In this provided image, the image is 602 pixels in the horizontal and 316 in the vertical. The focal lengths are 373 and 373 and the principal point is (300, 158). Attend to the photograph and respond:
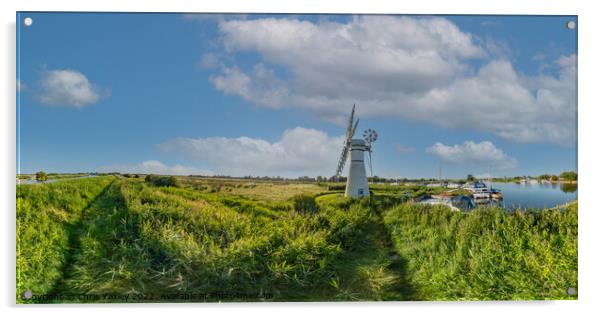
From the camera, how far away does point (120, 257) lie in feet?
13.2

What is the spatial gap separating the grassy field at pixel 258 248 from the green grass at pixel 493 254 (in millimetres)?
12

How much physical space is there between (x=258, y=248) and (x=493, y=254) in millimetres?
2618

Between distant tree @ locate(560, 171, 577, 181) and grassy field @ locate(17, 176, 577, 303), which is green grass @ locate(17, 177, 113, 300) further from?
distant tree @ locate(560, 171, 577, 181)

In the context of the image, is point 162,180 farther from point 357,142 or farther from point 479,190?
point 479,190

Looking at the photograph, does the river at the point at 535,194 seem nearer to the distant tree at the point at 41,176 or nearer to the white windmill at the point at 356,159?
the white windmill at the point at 356,159

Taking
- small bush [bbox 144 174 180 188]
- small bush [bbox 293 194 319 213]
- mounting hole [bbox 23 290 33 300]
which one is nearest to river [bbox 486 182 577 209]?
small bush [bbox 293 194 319 213]

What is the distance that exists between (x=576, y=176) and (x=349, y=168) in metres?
2.62

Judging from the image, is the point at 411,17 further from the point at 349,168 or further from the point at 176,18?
the point at 176,18

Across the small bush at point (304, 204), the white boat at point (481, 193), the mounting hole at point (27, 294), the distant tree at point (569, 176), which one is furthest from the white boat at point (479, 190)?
the mounting hole at point (27, 294)

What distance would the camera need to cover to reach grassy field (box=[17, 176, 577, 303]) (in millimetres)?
4008

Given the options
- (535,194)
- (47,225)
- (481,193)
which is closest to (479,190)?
(481,193)

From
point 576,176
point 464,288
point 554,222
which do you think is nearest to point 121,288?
point 464,288

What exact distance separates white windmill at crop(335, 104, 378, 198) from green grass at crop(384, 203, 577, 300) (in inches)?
30.1

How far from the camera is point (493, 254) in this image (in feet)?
13.7
